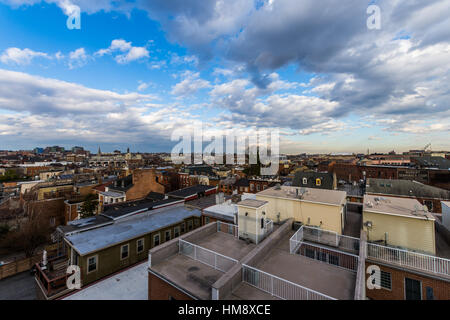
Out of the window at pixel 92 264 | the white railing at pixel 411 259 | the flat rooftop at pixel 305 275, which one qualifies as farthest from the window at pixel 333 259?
the window at pixel 92 264

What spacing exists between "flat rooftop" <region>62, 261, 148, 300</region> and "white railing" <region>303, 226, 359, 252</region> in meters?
10.8

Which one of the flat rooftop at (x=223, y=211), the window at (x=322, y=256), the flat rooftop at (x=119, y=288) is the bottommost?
the flat rooftop at (x=119, y=288)

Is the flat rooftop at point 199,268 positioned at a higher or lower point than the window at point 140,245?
higher

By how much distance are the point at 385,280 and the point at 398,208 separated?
4.79 metres

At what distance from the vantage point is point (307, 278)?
7531mm

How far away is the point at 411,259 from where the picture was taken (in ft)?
30.8

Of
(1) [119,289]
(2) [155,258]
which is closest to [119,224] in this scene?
(1) [119,289]

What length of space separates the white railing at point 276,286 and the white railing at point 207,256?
950 mm

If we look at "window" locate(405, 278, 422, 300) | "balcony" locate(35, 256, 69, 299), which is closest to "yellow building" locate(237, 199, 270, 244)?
"window" locate(405, 278, 422, 300)

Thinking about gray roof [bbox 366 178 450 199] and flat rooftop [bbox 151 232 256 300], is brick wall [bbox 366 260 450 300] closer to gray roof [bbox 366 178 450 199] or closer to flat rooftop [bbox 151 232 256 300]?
flat rooftop [bbox 151 232 256 300]

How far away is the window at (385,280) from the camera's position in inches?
376

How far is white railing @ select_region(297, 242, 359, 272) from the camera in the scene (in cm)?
896

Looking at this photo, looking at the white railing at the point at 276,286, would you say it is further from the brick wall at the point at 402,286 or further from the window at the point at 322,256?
the brick wall at the point at 402,286
